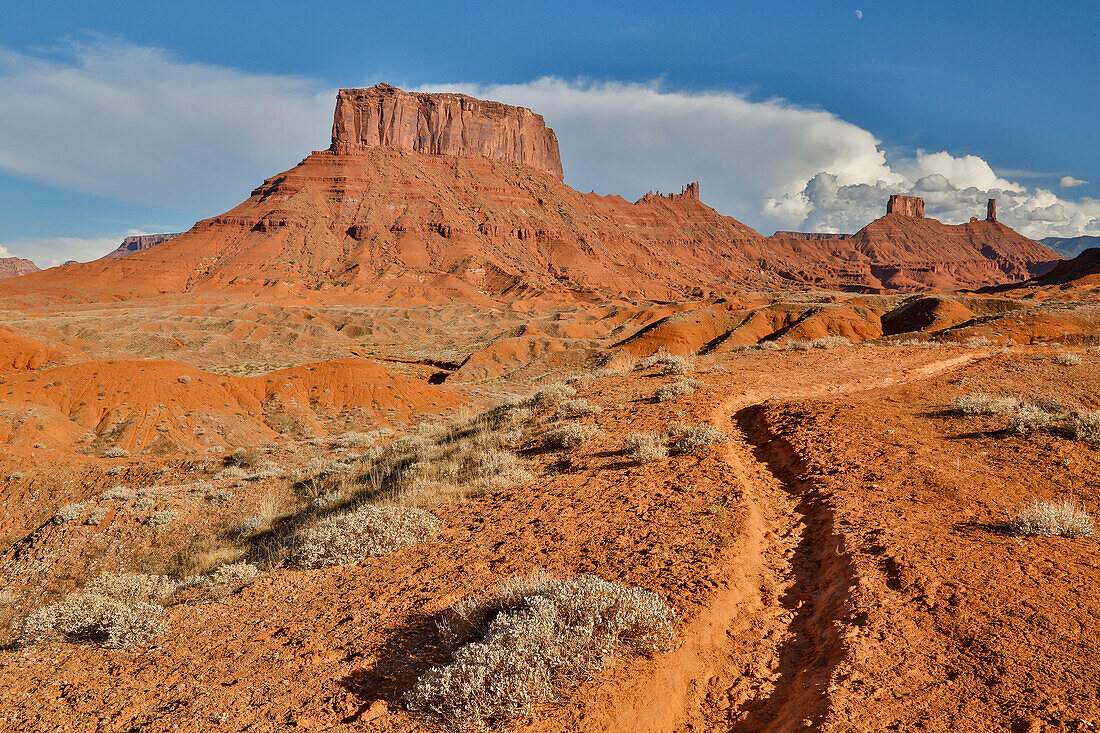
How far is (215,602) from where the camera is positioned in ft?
18.3

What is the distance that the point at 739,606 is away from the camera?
4.21m

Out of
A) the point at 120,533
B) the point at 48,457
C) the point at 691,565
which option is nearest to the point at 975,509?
the point at 691,565

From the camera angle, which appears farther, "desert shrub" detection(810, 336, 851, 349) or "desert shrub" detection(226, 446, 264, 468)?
"desert shrub" detection(810, 336, 851, 349)

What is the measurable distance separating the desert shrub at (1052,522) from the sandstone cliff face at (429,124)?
143m

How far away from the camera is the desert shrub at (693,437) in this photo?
24.4 feet

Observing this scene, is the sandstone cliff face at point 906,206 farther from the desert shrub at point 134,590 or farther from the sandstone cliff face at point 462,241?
the desert shrub at point 134,590

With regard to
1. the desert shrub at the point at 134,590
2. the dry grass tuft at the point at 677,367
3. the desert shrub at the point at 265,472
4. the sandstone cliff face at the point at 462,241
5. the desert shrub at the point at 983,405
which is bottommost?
the desert shrub at the point at 265,472

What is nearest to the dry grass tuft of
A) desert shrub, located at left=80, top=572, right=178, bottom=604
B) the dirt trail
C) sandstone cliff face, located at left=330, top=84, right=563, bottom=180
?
the dirt trail

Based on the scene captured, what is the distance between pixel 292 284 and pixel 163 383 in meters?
75.6

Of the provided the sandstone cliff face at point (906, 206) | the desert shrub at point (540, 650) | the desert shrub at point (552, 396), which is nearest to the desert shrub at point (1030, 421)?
the desert shrub at point (540, 650)

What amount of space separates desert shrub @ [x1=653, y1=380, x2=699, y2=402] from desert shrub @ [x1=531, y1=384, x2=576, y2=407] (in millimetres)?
1960

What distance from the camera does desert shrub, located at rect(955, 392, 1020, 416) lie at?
25.5 ft

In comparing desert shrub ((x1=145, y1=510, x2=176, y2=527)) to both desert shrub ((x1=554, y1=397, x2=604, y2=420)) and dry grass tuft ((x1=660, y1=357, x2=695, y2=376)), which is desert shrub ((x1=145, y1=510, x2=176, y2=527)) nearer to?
desert shrub ((x1=554, y1=397, x2=604, y2=420))

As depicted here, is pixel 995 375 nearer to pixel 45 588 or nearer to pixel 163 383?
pixel 45 588
